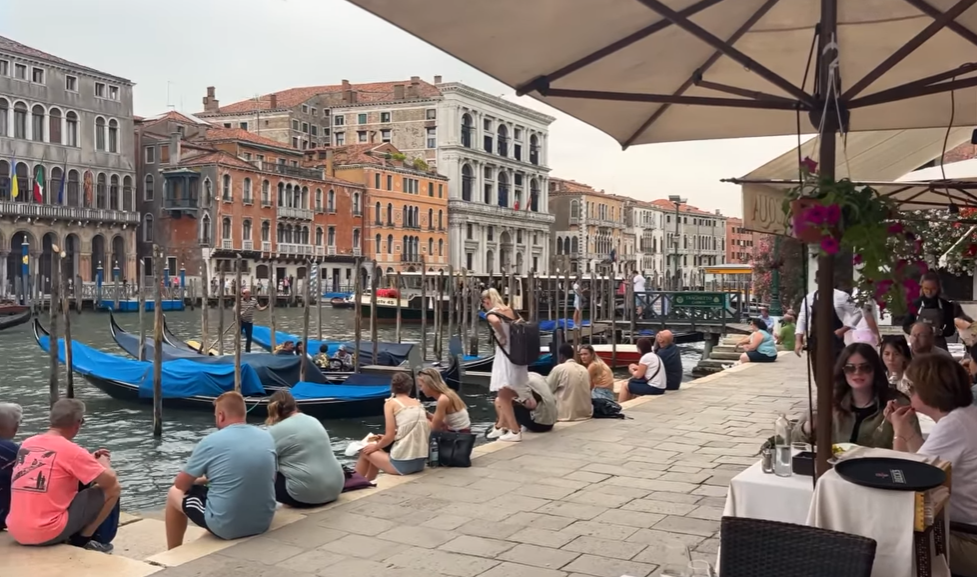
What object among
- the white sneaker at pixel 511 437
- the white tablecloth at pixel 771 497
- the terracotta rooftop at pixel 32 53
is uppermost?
the terracotta rooftop at pixel 32 53

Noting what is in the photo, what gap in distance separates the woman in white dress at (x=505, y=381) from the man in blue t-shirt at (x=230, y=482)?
239cm

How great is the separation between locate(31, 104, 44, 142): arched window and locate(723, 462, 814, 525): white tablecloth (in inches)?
1573

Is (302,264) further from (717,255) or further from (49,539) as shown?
(717,255)

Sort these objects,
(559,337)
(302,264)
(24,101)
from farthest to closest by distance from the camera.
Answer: (302,264)
(24,101)
(559,337)

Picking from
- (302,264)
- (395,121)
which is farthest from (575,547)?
(395,121)

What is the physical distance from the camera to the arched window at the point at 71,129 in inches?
1527

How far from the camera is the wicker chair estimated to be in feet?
6.84

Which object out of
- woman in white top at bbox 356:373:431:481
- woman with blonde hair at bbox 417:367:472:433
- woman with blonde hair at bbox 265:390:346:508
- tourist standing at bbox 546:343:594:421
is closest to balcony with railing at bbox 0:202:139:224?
tourist standing at bbox 546:343:594:421

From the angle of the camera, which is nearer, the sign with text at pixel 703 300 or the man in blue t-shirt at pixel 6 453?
the man in blue t-shirt at pixel 6 453

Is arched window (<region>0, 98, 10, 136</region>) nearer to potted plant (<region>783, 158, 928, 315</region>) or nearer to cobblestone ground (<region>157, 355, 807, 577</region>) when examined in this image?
cobblestone ground (<region>157, 355, 807, 577</region>)

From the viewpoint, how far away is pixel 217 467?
4.04 m

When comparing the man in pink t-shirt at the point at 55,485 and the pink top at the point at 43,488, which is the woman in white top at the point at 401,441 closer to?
the man in pink t-shirt at the point at 55,485

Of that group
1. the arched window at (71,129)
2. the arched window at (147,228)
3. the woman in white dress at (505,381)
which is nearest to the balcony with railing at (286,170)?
the arched window at (147,228)

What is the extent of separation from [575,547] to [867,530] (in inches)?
66.0
